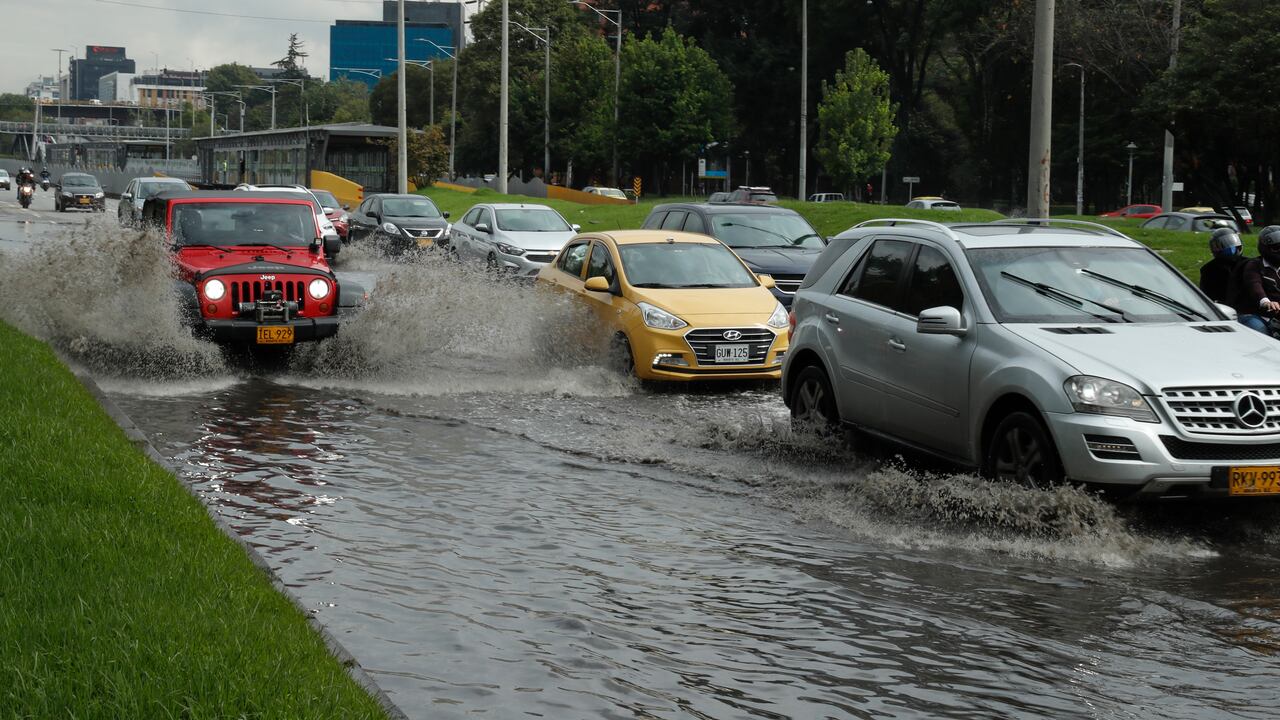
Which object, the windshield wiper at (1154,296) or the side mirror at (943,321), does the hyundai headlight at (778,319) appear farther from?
the side mirror at (943,321)

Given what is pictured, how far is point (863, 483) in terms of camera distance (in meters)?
9.23

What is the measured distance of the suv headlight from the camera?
7668 mm

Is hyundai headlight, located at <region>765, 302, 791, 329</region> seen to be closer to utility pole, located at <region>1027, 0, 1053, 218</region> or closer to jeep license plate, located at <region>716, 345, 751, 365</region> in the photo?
jeep license plate, located at <region>716, 345, 751, 365</region>

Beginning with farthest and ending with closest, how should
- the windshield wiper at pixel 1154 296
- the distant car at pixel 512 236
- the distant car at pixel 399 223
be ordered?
the distant car at pixel 399 223 < the distant car at pixel 512 236 < the windshield wiper at pixel 1154 296

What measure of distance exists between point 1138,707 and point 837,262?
586 centimetres

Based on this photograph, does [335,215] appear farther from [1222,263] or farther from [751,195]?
[1222,263]

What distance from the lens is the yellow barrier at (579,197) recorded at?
213 ft

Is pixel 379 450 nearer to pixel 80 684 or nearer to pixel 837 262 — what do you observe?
pixel 837 262

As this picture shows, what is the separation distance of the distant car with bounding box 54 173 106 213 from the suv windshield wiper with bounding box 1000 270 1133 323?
185ft

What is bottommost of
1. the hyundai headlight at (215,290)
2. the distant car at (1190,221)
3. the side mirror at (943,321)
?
the hyundai headlight at (215,290)

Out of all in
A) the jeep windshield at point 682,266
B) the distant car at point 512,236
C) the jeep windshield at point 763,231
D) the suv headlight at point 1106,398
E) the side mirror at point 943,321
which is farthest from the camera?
the distant car at point 512,236

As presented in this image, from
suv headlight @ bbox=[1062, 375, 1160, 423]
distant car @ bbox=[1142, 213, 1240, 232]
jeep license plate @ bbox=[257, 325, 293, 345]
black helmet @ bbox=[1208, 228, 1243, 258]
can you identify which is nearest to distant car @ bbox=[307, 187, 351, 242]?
distant car @ bbox=[1142, 213, 1240, 232]

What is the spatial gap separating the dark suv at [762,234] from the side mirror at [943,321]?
10.9 meters

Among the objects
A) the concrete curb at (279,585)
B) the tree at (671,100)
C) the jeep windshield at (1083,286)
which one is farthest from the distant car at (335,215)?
the tree at (671,100)
